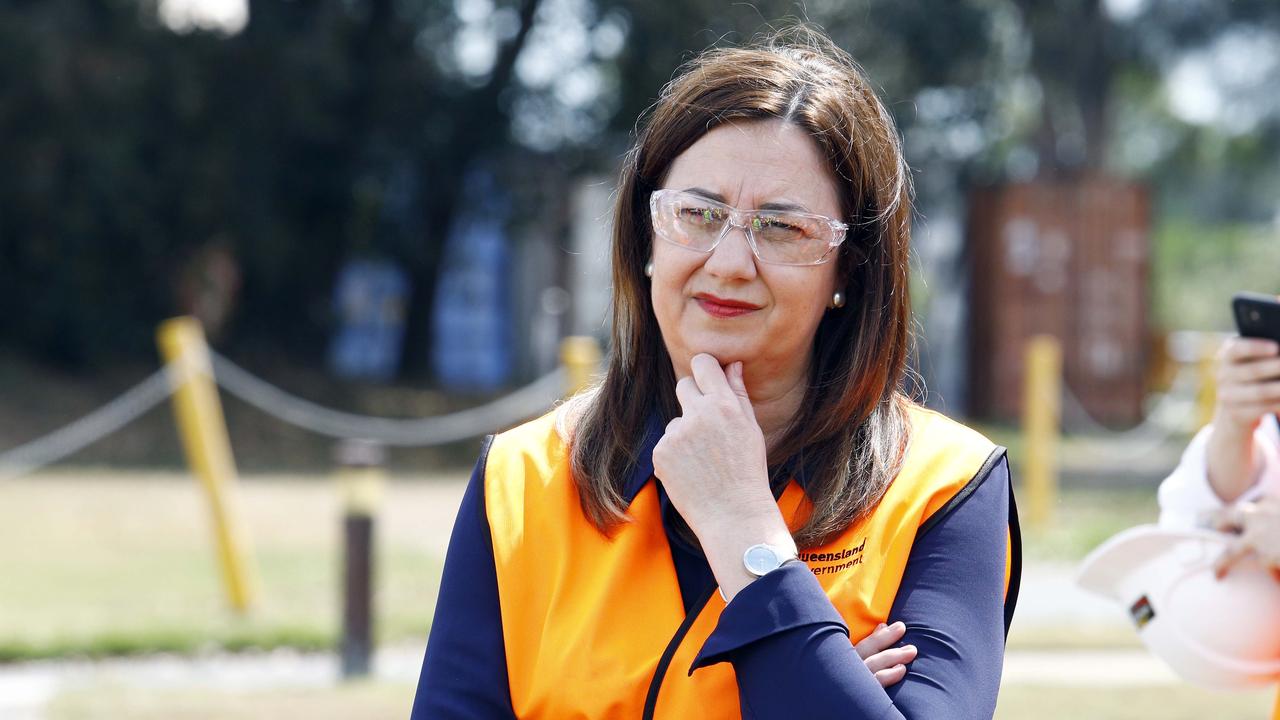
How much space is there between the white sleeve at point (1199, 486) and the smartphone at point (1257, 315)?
0.23 m

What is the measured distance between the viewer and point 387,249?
19531 mm

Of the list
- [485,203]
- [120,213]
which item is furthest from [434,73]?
[120,213]

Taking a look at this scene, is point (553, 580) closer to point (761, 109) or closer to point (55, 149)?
point (761, 109)

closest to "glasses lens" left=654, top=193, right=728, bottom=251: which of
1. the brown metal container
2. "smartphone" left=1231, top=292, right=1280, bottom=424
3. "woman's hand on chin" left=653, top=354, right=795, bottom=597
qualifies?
"woman's hand on chin" left=653, top=354, right=795, bottom=597

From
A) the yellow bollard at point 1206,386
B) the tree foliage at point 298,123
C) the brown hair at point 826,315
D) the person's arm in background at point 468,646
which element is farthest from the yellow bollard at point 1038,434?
the person's arm in background at point 468,646

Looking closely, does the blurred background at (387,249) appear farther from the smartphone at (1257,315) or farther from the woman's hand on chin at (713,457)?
the woman's hand on chin at (713,457)

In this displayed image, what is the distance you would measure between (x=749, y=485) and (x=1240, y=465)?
1.42 m

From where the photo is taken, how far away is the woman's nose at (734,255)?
214 cm

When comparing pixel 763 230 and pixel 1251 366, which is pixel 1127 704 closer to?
pixel 1251 366

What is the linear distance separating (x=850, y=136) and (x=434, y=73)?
17131 millimetres

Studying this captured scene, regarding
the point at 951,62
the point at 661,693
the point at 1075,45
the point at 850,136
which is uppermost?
the point at 1075,45

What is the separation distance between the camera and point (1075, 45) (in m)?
25.2

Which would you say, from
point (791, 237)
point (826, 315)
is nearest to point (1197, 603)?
point (826, 315)

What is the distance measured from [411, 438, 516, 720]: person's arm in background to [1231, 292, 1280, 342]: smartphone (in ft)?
5.34
